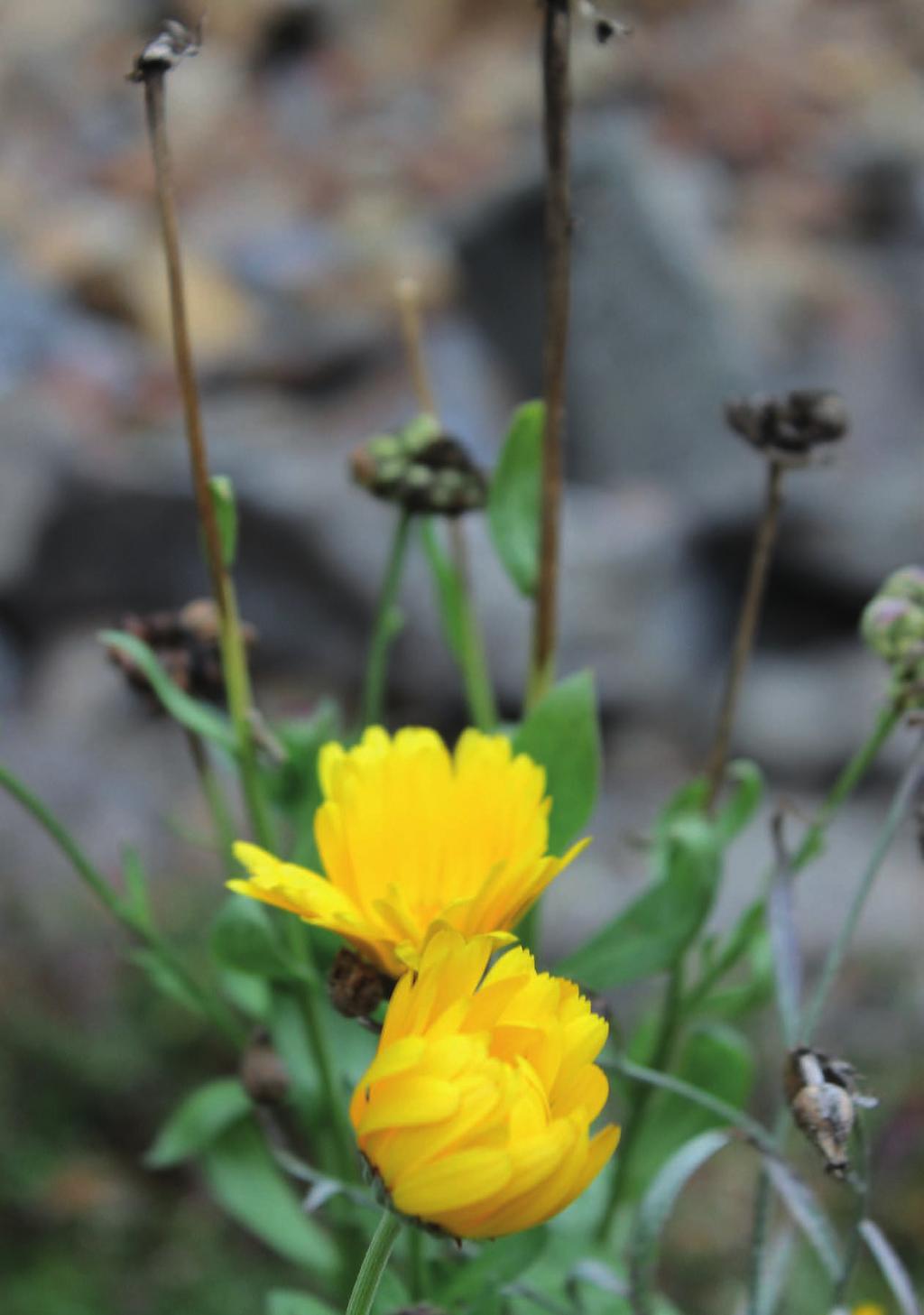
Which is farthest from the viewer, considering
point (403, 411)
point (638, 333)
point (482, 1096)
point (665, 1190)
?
point (403, 411)

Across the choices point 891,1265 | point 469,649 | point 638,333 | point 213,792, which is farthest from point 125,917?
point 638,333

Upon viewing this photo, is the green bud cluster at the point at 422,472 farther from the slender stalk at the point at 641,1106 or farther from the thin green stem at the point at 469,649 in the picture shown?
the slender stalk at the point at 641,1106

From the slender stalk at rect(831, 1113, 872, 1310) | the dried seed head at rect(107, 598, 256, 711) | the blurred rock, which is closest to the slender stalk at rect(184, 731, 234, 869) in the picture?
the dried seed head at rect(107, 598, 256, 711)

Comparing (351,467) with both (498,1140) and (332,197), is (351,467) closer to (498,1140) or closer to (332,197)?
(498,1140)

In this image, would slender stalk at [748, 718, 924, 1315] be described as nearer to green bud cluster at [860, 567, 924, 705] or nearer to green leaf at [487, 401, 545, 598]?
green bud cluster at [860, 567, 924, 705]

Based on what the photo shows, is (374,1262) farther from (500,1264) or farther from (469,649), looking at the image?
(469,649)

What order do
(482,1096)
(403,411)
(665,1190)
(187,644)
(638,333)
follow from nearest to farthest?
(482,1096) → (665,1190) → (187,644) → (638,333) → (403,411)

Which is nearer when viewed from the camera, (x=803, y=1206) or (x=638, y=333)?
(x=803, y=1206)
